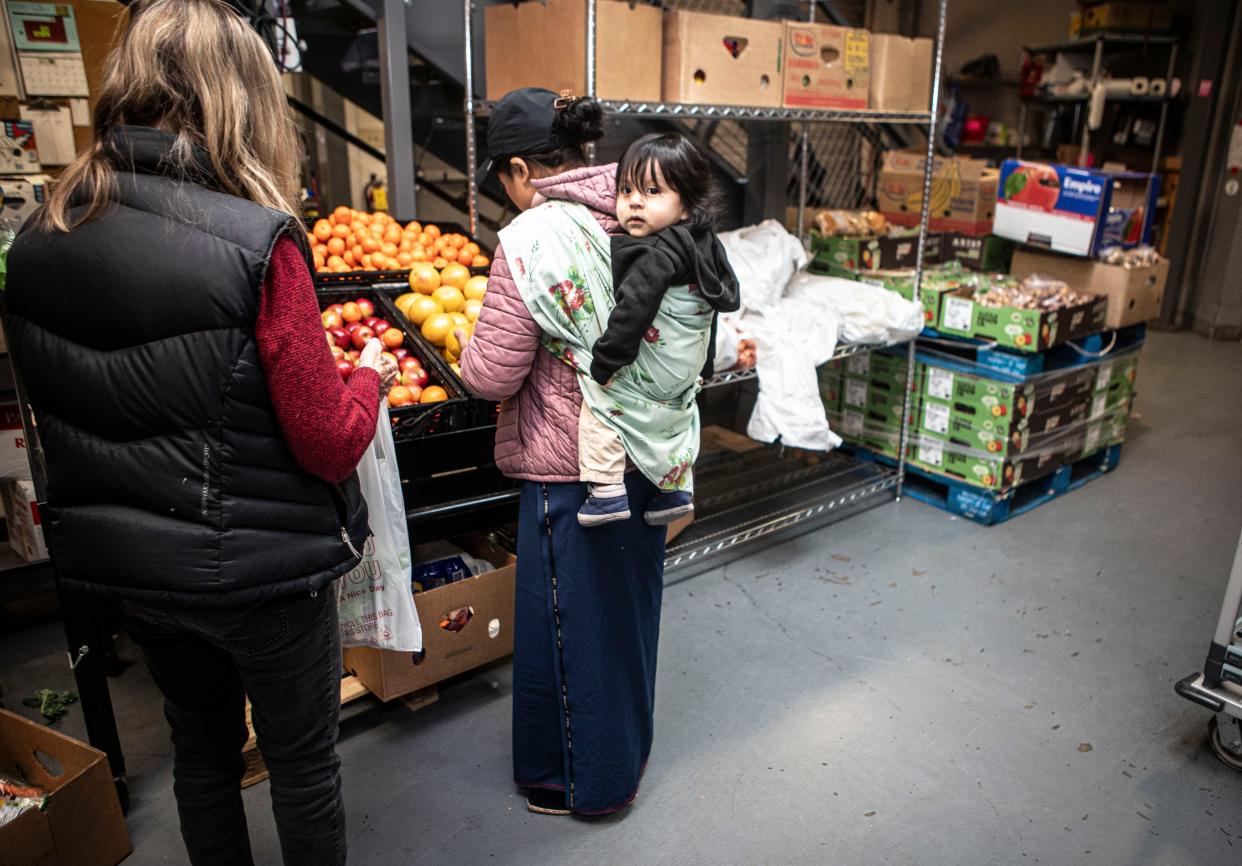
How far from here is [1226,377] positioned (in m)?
5.74

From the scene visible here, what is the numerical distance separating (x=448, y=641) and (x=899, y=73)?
270cm

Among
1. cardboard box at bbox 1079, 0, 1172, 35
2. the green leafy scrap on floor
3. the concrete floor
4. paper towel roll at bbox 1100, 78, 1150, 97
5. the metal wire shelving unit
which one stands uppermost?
cardboard box at bbox 1079, 0, 1172, 35

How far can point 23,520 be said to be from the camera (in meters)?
2.49

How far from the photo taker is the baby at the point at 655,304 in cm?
170

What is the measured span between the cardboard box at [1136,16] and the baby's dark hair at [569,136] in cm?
670

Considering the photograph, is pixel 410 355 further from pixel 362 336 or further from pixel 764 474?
pixel 764 474

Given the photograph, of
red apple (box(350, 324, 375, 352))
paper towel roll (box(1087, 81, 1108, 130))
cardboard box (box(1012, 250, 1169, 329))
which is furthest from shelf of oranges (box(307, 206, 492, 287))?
paper towel roll (box(1087, 81, 1108, 130))

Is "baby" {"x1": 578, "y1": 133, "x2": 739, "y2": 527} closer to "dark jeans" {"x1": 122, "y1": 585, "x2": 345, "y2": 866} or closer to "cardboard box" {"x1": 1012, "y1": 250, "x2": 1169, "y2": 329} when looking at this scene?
"dark jeans" {"x1": 122, "y1": 585, "x2": 345, "y2": 866}

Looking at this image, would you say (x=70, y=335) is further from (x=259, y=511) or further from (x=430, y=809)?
(x=430, y=809)

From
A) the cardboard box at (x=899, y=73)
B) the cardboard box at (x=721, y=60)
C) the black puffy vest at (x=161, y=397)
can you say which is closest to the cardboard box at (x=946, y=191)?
the cardboard box at (x=899, y=73)

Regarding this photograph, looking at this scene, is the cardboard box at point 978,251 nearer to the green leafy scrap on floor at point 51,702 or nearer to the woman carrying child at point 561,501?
the woman carrying child at point 561,501

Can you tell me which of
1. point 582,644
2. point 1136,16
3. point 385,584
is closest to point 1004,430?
point 582,644

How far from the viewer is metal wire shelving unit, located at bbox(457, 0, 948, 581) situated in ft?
9.57

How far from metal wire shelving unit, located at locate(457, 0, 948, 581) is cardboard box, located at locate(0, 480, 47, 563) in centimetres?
149
